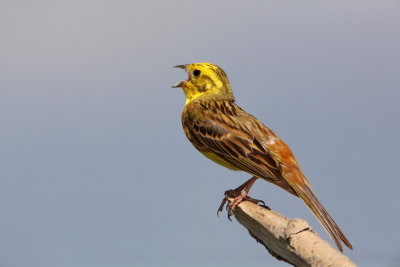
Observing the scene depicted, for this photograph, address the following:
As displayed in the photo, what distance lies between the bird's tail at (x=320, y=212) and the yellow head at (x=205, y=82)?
2.02 metres

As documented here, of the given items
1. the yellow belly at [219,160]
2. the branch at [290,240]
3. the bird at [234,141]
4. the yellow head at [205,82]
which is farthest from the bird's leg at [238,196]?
the yellow head at [205,82]

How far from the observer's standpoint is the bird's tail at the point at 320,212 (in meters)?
5.79

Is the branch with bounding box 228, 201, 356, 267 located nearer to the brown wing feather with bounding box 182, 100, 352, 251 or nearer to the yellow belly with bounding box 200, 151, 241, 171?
the brown wing feather with bounding box 182, 100, 352, 251

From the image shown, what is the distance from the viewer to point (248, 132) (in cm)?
734

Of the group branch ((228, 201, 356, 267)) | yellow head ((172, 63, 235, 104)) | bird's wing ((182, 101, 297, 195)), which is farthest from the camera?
yellow head ((172, 63, 235, 104))

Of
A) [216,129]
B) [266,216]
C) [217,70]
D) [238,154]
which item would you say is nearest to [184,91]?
[217,70]

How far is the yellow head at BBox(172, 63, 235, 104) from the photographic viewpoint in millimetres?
8188

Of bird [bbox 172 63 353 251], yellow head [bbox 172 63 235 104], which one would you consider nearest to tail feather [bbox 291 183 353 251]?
bird [bbox 172 63 353 251]

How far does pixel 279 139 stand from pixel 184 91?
174 cm

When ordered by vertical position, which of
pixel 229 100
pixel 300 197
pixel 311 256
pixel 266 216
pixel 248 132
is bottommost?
pixel 311 256

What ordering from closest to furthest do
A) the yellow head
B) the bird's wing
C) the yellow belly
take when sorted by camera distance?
1. the bird's wing
2. the yellow belly
3. the yellow head

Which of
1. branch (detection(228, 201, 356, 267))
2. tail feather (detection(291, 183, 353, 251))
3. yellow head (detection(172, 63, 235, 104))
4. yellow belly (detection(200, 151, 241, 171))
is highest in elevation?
yellow head (detection(172, 63, 235, 104))

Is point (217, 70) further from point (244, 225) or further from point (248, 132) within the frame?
point (244, 225)

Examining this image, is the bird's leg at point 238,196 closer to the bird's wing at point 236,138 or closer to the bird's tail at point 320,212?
the bird's wing at point 236,138
